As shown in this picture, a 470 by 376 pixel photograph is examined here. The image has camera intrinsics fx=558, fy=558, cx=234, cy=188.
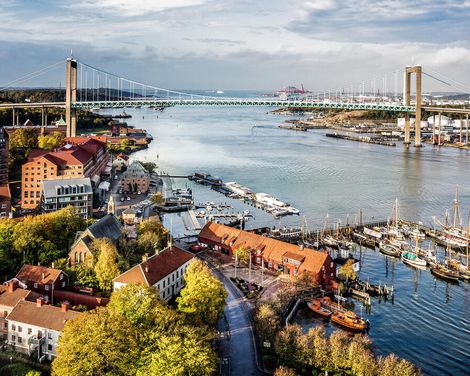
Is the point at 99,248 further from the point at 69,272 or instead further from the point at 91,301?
the point at 91,301

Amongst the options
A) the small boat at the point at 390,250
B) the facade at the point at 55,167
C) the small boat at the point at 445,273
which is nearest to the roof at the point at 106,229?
the facade at the point at 55,167

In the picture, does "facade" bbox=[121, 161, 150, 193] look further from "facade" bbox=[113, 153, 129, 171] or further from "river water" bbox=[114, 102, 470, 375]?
"facade" bbox=[113, 153, 129, 171]

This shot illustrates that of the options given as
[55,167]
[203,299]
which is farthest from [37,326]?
[55,167]

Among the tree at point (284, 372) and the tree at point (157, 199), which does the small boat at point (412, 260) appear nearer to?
the tree at point (284, 372)

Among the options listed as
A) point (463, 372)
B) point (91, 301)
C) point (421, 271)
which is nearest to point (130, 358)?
point (91, 301)

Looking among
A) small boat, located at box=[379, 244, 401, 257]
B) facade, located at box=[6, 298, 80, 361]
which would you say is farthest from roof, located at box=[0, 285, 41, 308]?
small boat, located at box=[379, 244, 401, 257]
